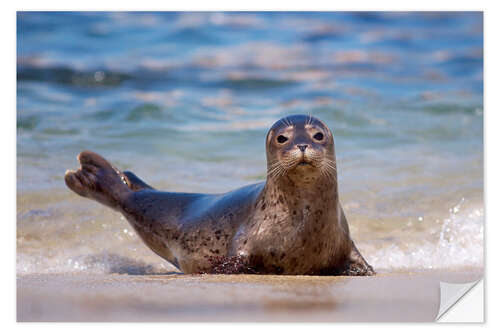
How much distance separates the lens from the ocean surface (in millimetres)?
6758

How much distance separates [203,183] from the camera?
8078 mm

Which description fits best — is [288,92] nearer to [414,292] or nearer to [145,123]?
[145,123]

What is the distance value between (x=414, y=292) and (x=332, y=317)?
2.15 feet

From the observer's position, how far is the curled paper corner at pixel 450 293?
4.61 meters

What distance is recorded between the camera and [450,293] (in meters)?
4.81

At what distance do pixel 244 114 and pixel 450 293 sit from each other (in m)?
6.49

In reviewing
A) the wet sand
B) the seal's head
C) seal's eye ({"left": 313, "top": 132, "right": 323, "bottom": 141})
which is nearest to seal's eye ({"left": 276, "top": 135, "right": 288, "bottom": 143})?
the seal's head

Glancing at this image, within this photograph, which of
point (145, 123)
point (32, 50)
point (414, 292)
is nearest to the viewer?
point (414, 292)

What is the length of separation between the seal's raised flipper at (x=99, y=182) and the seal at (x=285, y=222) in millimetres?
989

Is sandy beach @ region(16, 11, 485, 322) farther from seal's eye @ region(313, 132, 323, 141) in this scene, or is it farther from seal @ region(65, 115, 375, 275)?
seal's eye @ region(313, 132, 323, 141)

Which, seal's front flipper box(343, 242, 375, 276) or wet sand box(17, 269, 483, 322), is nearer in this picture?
wet sand box(17, 269, 483, 322)

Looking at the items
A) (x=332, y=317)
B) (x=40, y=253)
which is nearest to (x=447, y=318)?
(x=332, y=317)

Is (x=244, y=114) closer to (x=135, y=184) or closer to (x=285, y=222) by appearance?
(x=135, y=184)

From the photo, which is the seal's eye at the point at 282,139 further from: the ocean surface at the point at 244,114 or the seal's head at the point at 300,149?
the ocean surface at the point at 244,114
